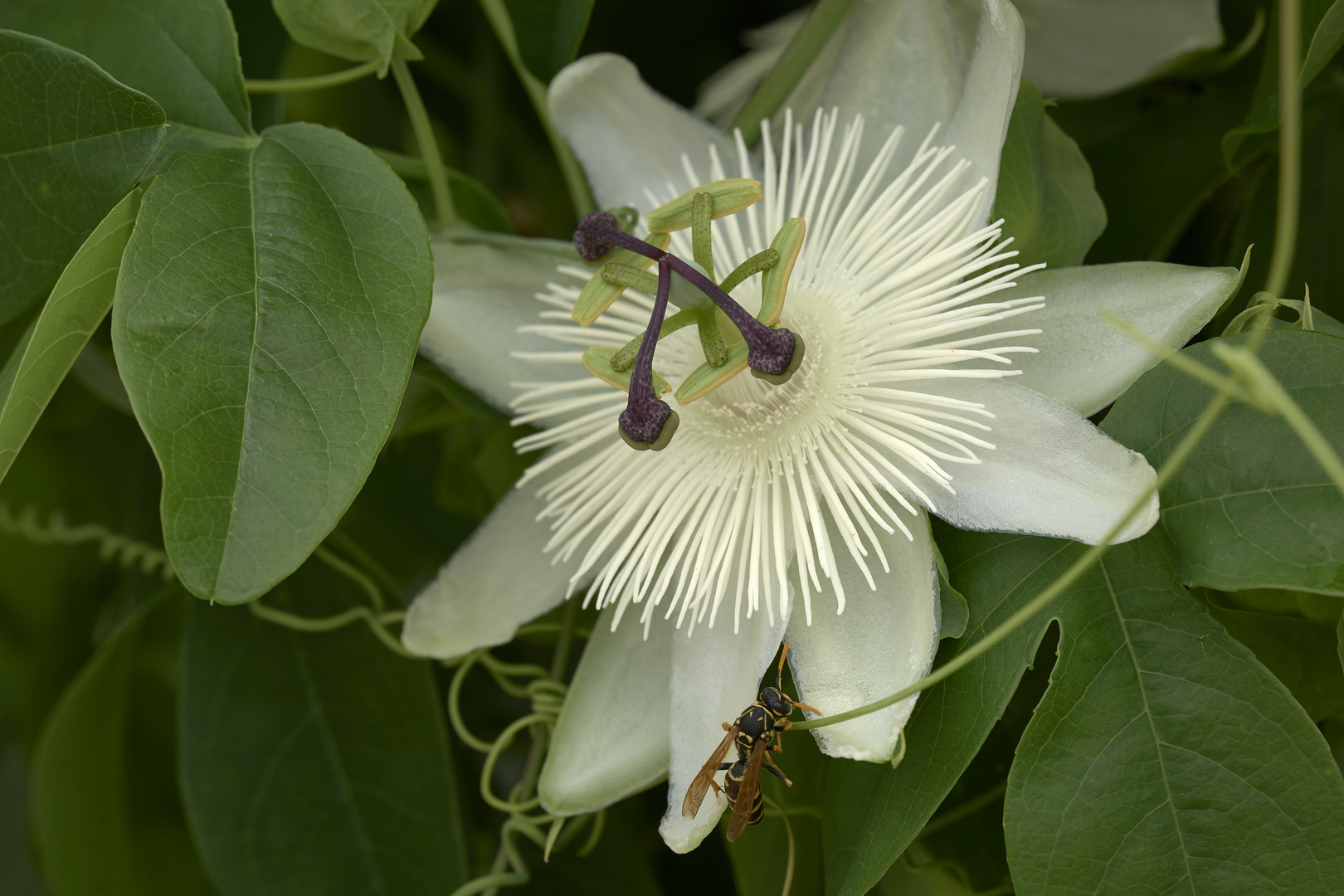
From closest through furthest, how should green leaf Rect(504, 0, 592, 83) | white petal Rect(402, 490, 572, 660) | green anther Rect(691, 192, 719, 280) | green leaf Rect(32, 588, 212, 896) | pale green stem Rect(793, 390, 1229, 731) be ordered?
pale green stem Rect(793, 390, 1229, 731)
green anther Rect(691, 192, 719, 280)
white petal Rect(402, 490, 572, 660)
green leaf Rect(504, 0, 592, 83)
green leaf Rect(32, 588, 212, 896)

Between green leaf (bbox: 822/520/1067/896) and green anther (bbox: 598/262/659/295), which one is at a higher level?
green anther (bbox: 598/262/659/295)

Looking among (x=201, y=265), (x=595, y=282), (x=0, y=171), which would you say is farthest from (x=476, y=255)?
(x=0, y=171)

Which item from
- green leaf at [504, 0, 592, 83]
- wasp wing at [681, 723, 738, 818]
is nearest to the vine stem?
green leaf at [504, 0, 592, 83]

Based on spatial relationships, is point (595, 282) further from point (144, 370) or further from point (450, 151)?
point (450, 151)

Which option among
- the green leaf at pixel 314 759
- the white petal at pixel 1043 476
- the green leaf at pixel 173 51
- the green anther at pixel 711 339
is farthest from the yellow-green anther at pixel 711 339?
the green leaf at pixel 314 759

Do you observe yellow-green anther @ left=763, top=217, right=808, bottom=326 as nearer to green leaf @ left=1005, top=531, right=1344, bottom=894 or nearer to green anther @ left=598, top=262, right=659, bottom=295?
green anther @ left=598, top=262, right=659, bottom=295

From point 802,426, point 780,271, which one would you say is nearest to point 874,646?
point 802,426

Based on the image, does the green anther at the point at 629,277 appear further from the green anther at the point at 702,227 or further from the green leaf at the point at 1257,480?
the green leaf at the point at 1257,480

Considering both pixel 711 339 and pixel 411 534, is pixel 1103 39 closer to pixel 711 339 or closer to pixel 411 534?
pixel 711 339
